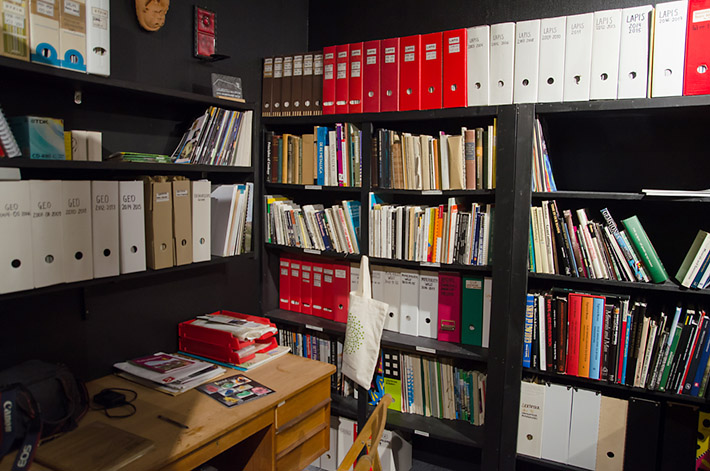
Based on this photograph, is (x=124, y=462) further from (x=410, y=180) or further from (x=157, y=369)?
(x=410, y=180)

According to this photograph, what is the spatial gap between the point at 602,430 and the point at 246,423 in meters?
1.55

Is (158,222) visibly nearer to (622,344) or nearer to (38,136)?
(38,136)

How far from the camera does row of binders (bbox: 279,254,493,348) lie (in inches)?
97.9

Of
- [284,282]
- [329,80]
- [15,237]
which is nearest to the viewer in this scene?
[15,237]

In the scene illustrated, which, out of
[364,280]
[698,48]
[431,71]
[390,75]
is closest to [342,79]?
[390,75]

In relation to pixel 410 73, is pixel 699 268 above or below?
below

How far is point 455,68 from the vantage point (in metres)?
2.34

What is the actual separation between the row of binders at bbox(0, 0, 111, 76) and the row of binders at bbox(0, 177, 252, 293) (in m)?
0.43

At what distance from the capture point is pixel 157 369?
2.17 m

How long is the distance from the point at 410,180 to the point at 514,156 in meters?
0.52

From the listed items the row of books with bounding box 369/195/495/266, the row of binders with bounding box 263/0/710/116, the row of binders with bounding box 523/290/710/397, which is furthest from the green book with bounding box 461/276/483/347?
the row of binders with bounding box 263/0/710/116

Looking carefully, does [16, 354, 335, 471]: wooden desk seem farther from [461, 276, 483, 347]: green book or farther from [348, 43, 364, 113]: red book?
[348, 43, 364, 113]: red book

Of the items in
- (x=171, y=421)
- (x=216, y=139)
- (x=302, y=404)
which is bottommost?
(x=302, y=404)

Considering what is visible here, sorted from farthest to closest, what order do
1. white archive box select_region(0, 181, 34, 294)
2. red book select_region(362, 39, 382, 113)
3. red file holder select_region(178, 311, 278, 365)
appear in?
red book select_region(362, 39, 382, 113), red file holder select_region(178, 311, 278, 365), white archive box select_region(0, 181, 34, 294)
